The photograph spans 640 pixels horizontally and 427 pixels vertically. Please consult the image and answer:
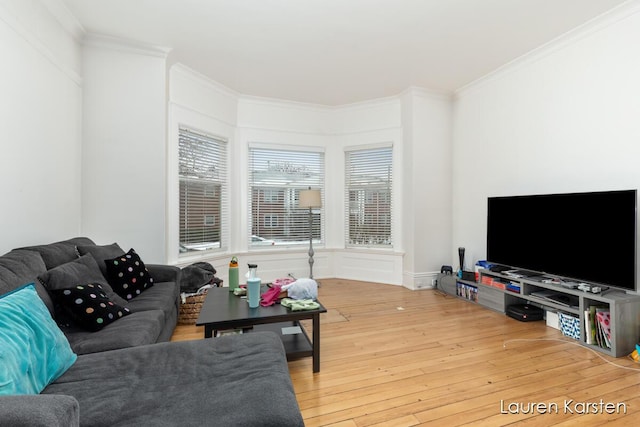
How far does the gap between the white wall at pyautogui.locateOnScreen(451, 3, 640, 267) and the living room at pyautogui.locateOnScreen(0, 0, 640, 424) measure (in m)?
0.01

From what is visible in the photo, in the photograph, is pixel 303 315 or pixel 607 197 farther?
pixel 607 197

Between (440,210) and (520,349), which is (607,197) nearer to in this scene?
(520,349)

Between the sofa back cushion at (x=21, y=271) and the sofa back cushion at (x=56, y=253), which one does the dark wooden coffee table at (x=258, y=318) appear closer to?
the sofa back cushion at (x=21, y=271)

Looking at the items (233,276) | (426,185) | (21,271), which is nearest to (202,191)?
(233,276)

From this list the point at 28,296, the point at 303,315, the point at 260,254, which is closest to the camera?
the point at 28,296

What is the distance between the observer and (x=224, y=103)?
462 centimetres

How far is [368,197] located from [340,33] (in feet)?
8.56

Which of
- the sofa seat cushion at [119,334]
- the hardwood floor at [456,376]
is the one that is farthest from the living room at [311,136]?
the hardwood floor at [456,376]

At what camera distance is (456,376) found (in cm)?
223

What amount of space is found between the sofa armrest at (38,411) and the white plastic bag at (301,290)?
5.46ft

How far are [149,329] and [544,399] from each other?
246 cm

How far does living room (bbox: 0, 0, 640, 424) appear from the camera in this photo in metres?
2.63

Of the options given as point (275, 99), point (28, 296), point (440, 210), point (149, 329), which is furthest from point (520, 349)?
point (275, 99)

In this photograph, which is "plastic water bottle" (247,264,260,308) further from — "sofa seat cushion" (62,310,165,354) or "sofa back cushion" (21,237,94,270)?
"sofa back cushion" (21,237,94,270)
